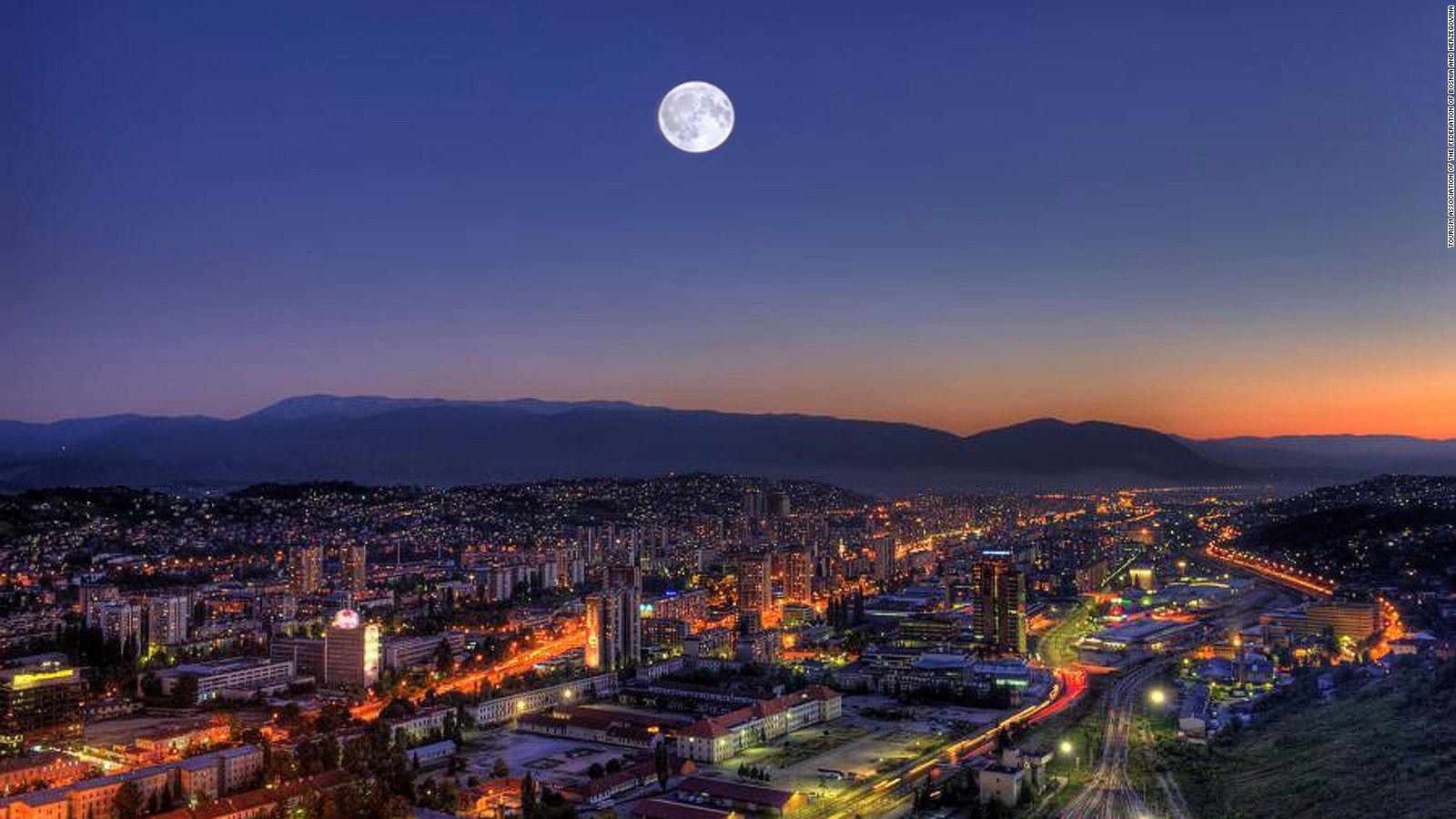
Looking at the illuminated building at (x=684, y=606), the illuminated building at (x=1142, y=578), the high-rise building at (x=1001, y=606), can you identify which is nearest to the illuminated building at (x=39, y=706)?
the illuminated building at (x=684, y=606)

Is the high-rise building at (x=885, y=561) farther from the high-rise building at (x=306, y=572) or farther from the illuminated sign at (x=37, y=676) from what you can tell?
the illuminated sign at (x=37, y=676)

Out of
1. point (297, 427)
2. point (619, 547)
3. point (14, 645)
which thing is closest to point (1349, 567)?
point (619, 547)

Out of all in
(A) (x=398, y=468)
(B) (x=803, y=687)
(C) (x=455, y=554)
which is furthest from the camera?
(A) (x=398, y=468)

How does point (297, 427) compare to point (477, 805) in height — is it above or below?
above

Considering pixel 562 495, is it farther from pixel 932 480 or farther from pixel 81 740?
pixel 932 480

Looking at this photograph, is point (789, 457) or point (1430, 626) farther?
point (789, 457)

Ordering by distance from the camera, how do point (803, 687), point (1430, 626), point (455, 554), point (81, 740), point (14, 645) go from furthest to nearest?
point (455, 554)
point (1430, 626)
point (14, 645)
point (803, 687)
point (81, 740)

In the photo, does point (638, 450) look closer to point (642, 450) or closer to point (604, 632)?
point (642, 450)

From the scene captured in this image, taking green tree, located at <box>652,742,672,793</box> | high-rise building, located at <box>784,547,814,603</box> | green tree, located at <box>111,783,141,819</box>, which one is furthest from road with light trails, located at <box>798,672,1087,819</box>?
high-rise building, located at <box>784,547,814,603</box>
